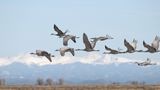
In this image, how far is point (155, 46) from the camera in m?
65.8

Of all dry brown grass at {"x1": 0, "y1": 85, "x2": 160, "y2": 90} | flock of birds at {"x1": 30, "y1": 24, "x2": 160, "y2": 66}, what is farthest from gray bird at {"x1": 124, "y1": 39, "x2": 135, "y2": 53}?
dry brown grass at {"x1": 0, "y1": 85, "x2": 160, "y2": 90}

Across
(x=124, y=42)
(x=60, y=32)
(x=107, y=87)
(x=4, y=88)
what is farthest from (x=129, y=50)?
(x=4, y=88)

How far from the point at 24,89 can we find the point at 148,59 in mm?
16585

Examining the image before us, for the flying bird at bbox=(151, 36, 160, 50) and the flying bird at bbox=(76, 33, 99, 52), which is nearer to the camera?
the flying bird at bbox=(76, 33, 99, 52)

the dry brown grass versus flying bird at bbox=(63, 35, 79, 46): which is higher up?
flying bird at bbox=(63, 35, 79, 46)

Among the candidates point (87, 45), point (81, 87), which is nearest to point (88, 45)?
point (87, 45)

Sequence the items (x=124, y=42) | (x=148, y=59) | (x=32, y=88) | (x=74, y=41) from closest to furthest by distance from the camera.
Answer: (x=74, y=41) < (x=124, y=42) < (x=148, y=59) < (x=32, y=88)

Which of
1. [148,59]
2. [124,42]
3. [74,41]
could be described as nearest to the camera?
[74,41]

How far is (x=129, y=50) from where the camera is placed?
66.7m

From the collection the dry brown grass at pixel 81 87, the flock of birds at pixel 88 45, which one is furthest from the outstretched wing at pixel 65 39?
Answer: the dry brown grass at pixel 81 87

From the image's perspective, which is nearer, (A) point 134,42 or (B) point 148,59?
(A) point 134,42

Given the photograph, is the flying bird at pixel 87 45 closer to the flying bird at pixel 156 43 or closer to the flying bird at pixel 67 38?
the flying bird at pixel 67 38

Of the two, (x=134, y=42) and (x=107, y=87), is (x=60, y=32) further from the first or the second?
(x=107, y=87)

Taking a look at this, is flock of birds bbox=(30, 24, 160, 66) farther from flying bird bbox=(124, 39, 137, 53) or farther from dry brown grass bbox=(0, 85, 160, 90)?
dry brown grass bbox=(0, 85, 160, 90)
